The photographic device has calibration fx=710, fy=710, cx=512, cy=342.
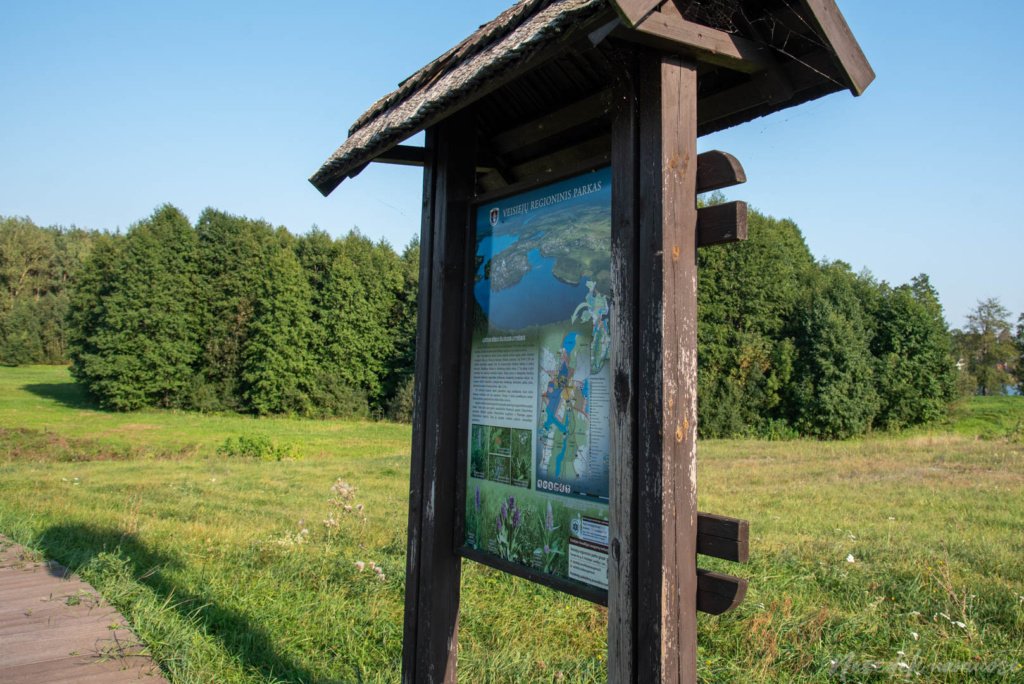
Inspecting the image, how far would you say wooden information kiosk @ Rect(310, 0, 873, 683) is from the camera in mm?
2180

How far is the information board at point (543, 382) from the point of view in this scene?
2572mm

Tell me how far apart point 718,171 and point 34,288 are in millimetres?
63158

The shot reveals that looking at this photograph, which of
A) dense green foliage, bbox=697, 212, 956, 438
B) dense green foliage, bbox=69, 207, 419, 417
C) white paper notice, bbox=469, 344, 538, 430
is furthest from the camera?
dense green foliage, bbox=69, 207, 419, 417

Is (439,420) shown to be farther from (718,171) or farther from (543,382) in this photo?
(718,171)

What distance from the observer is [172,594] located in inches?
192

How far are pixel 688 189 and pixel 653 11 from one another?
540 mm

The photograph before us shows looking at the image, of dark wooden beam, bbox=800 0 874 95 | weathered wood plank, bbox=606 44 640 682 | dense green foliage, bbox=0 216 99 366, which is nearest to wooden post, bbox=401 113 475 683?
weathered wood plank, bbox=606 44 640 682

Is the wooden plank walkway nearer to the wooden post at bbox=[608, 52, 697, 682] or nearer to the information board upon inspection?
the information board

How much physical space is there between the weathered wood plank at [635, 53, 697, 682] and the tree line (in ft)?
103

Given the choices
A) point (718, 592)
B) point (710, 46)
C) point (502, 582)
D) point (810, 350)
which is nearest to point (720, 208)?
point (710, 46)

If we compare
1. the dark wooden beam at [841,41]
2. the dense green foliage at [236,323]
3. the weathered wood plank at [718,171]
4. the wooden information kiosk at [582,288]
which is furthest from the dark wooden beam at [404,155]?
the dense green foliage at [236,323]

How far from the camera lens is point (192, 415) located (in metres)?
32.5

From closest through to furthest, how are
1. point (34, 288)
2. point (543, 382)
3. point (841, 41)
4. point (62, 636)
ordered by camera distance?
point (841, 41) → point (543, 382) → point (62, 636) → point (34, 288)

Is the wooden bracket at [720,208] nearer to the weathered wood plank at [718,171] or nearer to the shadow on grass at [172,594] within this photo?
the weathered wood plank at [718,171]
